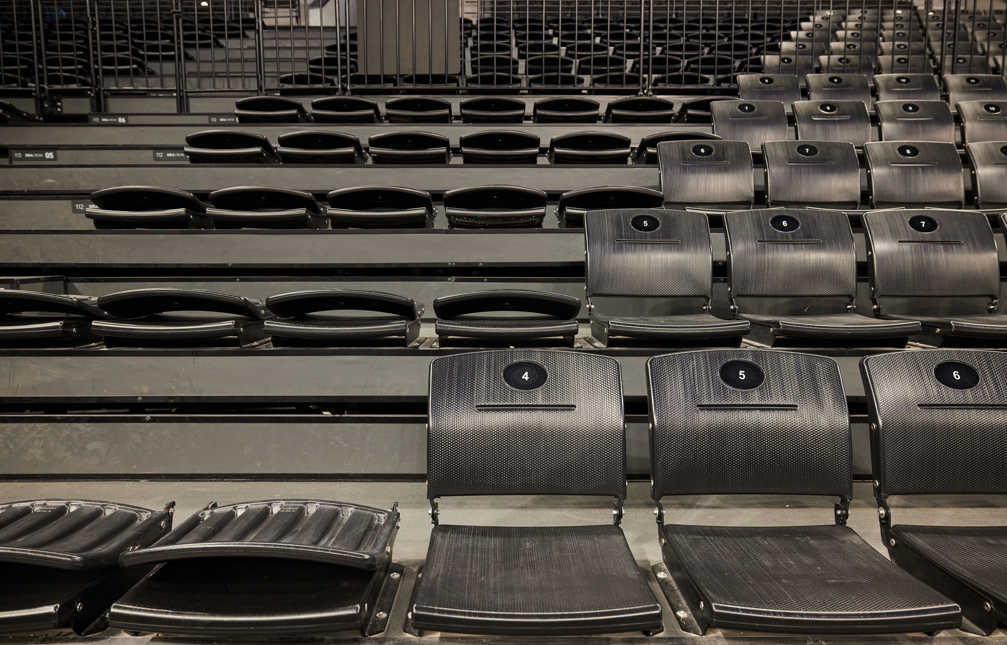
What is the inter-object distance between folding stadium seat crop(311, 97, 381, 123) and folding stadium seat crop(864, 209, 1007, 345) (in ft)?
9.24

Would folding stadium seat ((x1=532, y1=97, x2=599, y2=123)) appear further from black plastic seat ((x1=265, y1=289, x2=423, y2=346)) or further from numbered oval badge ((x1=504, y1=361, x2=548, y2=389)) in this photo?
numbered oval badge ((x1=504, y1=361, x2=548, y2=389))

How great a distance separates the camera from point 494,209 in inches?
110

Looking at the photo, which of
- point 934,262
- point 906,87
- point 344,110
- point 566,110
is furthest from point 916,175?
point 344,110

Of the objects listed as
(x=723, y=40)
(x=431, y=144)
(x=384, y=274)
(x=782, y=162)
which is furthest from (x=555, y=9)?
(x=384, y=274)

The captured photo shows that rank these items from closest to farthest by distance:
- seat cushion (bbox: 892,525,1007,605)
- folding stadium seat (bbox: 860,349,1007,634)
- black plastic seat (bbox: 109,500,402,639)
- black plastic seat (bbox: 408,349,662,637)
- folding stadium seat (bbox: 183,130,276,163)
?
black plastic seat (bbox: 109,500,402,639), seat cushion (bbox: 892,525,1007,605), black plastic seat (bbox: 408,349,662,637), folding stadium seat (bbox: 860,349,1007,634), folding stadium seat (bbox: 183,130,276,163)

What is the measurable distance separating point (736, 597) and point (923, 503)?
105 cm

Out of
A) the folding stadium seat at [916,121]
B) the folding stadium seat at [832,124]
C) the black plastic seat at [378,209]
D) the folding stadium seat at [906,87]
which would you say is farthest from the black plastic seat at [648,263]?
the folding stadium seat at [906,87]

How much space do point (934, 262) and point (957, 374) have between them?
1066 millimetres

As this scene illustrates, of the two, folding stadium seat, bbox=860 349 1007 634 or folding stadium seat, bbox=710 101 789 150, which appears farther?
folding stadium seat, bbox=710 101 789 150

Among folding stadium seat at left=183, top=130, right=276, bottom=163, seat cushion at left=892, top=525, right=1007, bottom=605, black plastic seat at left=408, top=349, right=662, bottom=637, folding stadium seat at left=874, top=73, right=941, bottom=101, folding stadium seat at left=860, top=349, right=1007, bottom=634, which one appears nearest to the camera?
seat cushion at left=892, top=525, right=1007, bottom=605

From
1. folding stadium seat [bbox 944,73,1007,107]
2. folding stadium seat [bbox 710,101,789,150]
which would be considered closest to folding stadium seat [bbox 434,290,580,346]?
folding stadium seat [bbox 710,101,789,150]

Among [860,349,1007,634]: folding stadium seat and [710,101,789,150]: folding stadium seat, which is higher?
[710,101,789,150]: folding stadium seat

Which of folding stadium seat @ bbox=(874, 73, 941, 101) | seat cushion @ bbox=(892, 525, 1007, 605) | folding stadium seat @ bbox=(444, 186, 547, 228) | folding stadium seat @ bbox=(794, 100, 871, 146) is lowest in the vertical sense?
seat cushion @ bbox=(892, 525, 1007, 605)

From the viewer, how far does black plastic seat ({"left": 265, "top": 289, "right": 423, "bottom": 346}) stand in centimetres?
183
